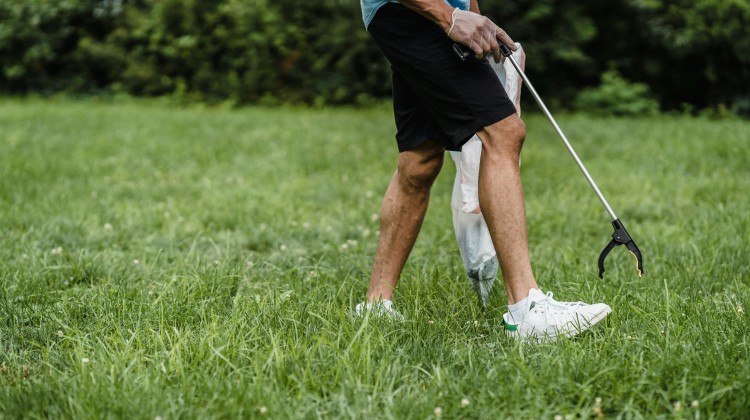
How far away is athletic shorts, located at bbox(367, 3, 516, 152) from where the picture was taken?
281cm

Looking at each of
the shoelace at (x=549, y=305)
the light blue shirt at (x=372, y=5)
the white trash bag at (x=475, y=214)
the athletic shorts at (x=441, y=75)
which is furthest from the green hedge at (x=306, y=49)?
the shoelace at (x=549, y=305)

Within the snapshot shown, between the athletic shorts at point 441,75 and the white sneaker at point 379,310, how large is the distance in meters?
0.67

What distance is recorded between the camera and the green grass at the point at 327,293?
2.22 meters

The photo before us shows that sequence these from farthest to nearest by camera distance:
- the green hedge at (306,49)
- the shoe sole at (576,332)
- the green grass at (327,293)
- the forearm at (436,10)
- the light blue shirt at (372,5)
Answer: the green hedge at (306,49) < the light blue shirt at (372,5) < the forearm at (436,10) < the shoe sole at (576,332) < the green grass at (327,293)

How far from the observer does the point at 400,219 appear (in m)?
3.25

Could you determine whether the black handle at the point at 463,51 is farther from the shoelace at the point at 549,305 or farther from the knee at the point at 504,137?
the shoelace at the point at 549,305

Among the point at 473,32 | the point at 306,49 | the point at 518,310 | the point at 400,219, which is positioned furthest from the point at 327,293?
the point at 306,49

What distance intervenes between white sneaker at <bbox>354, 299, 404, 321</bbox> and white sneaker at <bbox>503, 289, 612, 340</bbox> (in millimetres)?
452

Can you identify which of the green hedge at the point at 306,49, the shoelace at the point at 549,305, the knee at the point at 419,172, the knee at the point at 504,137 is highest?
the knee at the point at 504,137

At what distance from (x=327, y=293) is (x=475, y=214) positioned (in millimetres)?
708

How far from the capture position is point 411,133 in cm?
314

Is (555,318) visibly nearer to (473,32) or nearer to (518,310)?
(518,310)

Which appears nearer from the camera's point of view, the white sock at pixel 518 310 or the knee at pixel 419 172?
the white sock at pixel 518 310

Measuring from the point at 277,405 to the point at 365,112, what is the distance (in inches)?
425
